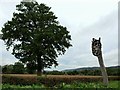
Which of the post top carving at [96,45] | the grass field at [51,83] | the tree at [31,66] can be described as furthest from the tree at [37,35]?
the post top carving at [96,45]

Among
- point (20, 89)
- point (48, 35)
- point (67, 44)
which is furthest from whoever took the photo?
point (67, 44)

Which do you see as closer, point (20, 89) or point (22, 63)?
point (20, 89)

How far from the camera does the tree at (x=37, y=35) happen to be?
44.3m

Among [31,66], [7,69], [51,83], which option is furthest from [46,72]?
[51,83]

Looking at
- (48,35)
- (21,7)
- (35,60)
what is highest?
(21,7)

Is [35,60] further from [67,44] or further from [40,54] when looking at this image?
[67,44]

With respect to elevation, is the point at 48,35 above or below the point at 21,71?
above

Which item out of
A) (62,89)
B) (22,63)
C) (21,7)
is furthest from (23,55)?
(62,89)

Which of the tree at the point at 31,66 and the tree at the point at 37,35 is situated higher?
the tree at the point at 37,35

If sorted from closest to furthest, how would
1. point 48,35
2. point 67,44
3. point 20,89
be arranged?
point 20,89
point 48,35
point 67,44

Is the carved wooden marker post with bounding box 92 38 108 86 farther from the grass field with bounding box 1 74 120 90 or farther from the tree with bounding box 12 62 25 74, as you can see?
the tree with bounding box 12 62 25 74

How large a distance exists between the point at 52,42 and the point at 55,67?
370 cm

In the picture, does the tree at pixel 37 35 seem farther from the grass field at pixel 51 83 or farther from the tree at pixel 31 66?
the grass field at pixel 51 83

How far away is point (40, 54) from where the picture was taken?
148ft
